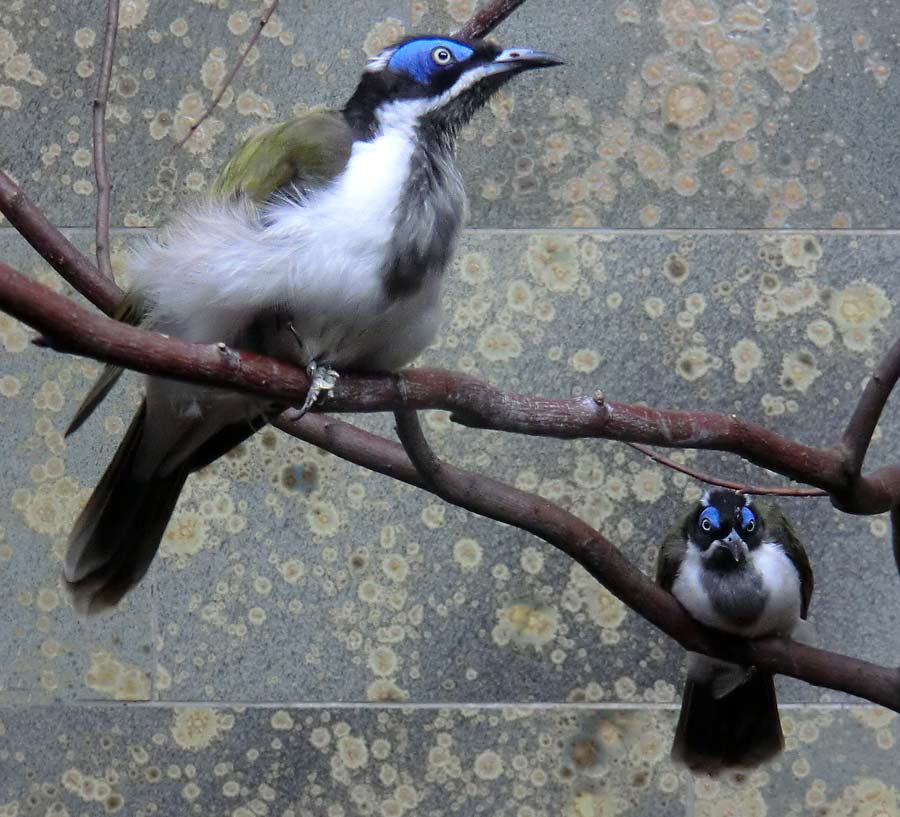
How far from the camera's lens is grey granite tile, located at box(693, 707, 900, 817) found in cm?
267

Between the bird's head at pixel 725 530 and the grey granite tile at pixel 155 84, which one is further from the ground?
the grey granite tile at pixel 155 84

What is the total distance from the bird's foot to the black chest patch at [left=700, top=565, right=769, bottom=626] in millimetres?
1027

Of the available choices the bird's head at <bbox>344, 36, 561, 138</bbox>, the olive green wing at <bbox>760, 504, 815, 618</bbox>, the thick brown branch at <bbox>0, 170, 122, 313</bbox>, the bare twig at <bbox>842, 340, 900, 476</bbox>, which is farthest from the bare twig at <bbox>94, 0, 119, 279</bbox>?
the olive green wing at <bbox>760, 504, 815, 618</bbox>

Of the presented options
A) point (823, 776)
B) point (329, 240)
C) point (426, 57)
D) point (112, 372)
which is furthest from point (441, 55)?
point (823, 776)

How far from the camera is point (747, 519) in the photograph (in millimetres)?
2346

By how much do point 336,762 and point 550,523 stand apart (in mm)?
1318

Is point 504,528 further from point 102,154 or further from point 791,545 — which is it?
point 102,154

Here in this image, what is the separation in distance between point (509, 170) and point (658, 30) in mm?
468

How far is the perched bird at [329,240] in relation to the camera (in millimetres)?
1462

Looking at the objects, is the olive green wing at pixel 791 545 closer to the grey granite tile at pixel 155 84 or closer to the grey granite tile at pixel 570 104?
the grey granite tile at pixel 570 104

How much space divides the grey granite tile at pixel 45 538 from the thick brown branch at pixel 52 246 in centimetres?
101

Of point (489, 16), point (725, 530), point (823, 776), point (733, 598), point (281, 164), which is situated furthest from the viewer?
point (823, 776)

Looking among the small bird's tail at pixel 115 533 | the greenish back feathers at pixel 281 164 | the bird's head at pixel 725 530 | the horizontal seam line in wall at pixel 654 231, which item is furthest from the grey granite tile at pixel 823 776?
the greenish back feathers at pixel 281 164

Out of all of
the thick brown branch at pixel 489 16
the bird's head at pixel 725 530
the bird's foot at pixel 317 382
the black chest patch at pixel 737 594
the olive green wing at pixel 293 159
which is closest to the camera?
the bird's foot at pixel 317 382
